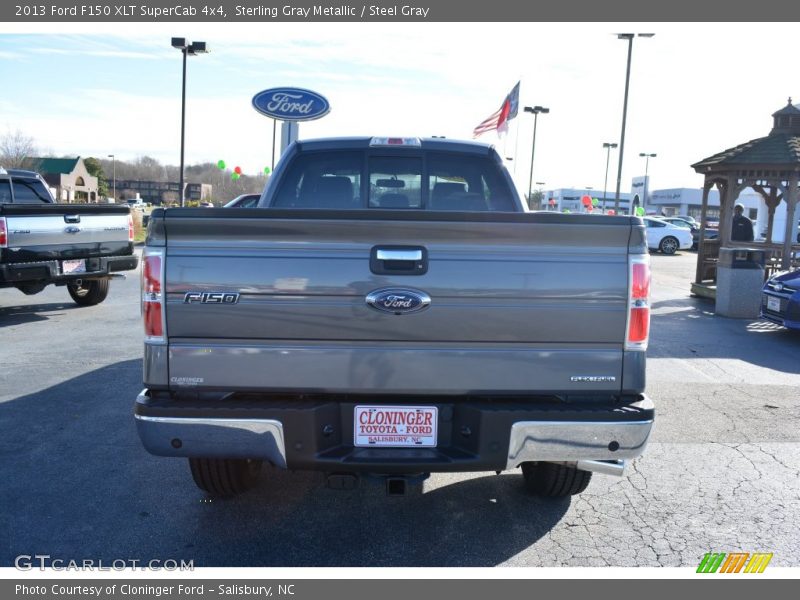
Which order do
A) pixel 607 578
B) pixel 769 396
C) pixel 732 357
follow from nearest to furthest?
pixel 607 578 < pixel 769 396 < pixel 732 357

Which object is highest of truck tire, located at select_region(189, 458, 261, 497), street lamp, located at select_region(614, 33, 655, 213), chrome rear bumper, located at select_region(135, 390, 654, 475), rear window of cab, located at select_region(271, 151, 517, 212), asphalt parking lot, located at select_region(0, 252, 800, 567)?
street lamp, located at select_region(614, 33, 655, 213)

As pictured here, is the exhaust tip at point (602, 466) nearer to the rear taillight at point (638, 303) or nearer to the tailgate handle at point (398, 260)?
the rear taillight at point (638, 303)

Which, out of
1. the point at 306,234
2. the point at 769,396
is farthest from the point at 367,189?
the point at 769,396

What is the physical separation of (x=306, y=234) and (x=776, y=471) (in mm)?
3822

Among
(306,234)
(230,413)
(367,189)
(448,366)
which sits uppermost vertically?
(367,189)

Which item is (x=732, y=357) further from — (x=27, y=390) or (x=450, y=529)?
(x=27, y=390)

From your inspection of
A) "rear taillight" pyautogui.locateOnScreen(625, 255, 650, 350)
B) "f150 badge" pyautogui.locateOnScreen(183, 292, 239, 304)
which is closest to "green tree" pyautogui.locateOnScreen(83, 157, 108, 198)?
"f150 badge" pyautogui.locateOnScreen(183, 292, 239, 304)

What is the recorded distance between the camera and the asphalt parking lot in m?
3.64

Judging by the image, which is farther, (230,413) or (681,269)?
(681,269)

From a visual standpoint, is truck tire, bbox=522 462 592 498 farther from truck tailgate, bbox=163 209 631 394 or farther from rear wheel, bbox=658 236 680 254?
rear wheel, bbox=658 236 680 254

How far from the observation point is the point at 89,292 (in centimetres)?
1158

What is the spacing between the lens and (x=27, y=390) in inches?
259

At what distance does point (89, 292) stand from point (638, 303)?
1036 centimetres

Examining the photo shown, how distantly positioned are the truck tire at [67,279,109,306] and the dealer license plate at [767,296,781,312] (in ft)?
33.8
